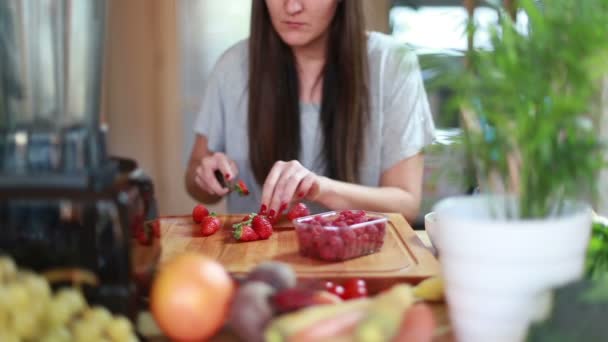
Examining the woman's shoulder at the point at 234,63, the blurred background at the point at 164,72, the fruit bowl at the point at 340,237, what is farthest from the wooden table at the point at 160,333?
the blurred background at the point at 164,72

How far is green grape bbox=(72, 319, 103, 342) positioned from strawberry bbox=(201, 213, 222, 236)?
64 cm

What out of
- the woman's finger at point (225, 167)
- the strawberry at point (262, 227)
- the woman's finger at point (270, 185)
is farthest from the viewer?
the woman's finger at point (225, 167)

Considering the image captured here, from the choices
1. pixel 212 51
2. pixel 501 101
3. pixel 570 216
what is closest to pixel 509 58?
pixel 501 101

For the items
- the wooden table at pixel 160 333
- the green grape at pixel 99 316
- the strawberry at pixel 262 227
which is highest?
the green grape at pixel 99 316

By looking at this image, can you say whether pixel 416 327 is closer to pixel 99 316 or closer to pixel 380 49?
pixel 99 316

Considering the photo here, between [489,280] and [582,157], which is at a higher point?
[582,157]

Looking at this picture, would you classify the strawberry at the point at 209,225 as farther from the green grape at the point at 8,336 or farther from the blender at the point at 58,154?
the green grape at the point at 8,336

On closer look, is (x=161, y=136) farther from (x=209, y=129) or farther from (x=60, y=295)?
(x=60, y=295)

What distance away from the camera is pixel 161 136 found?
3.71m

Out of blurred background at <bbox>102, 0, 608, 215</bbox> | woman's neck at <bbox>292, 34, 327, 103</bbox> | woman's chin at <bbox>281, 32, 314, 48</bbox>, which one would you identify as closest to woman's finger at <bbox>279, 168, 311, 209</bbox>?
woman's chin at <bbox>281, 32, 314, 48</bbox>

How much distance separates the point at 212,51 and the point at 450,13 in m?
2.98

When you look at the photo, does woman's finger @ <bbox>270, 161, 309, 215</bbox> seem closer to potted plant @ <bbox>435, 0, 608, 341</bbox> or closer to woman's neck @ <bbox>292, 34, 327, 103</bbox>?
woman's neck @ <bbox>292, 34, 327, 103</bbox>

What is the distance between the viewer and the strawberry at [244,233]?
128cm

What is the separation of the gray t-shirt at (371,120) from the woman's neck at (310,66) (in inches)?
1.6
